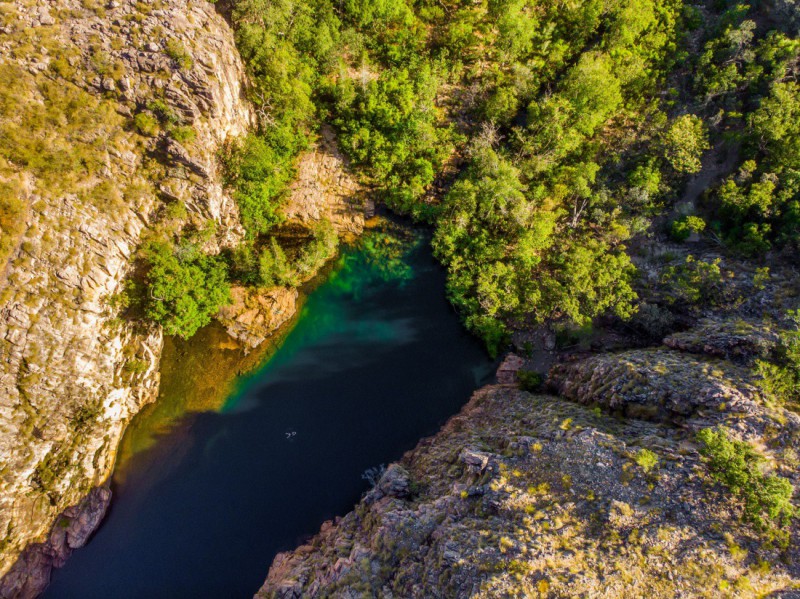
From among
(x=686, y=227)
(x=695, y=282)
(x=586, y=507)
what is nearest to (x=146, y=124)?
(x=586, y=507)

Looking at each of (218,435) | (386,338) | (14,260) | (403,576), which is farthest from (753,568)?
(14,260)

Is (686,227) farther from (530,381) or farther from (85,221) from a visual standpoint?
(85,221)

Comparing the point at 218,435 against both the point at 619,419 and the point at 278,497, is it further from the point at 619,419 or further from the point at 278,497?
the point at 619,419

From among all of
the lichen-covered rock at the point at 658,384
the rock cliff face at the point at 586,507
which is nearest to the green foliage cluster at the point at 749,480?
the rock cliff face at the point at 586,507

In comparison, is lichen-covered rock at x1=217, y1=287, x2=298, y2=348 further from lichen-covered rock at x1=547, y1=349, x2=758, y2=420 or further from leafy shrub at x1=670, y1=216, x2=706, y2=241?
leafy shrub at x1=670, y1=216, x2=706, y2=241

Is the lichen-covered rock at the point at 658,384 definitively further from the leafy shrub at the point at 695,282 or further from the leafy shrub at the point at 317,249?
the leafy shrub at the point at 317,249

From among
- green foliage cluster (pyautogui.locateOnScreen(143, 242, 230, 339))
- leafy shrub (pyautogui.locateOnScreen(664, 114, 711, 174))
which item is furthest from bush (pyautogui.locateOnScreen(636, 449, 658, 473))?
green foliage cluster (pyautogui.locateOnScreen(143, 242, 230, 339))

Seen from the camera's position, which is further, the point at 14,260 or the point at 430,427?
the point at 430,427
